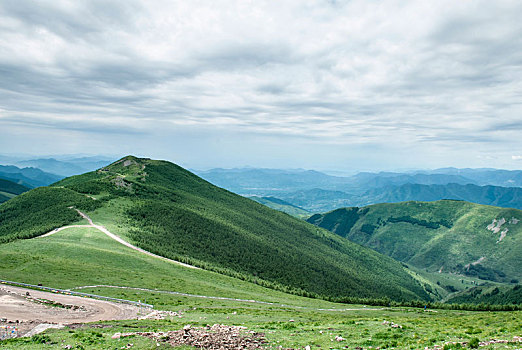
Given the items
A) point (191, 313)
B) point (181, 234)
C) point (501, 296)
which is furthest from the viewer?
point (501, 296)

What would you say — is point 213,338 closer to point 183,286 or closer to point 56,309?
point 56,309

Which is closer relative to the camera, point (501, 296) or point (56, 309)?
point (56, 309)

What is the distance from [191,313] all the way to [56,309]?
64.7 feet

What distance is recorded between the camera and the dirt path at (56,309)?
39.6m

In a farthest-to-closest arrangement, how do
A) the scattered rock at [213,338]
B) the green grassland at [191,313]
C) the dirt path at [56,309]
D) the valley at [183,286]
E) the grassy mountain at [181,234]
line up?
the grassy mountain at [181,234], the dirt path at [56,309], the valley at [183,286], the green grassland at [191,313], the scattered rock at [213,338]

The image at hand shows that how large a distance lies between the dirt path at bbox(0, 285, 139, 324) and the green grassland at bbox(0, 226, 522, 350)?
17.5ft

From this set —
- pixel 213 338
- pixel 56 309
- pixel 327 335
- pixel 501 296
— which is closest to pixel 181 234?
pixel 56 309

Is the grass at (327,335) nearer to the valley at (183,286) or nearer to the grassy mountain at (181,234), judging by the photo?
the valley at (183,286)

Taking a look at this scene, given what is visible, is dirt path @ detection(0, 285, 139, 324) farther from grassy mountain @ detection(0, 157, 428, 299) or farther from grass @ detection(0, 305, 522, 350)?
grassy mountain @ detection(0, 157, 428, 299)

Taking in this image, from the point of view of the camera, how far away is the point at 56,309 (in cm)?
4300

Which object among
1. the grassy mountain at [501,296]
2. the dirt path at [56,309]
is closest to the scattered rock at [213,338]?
the dirt path at [56,309]

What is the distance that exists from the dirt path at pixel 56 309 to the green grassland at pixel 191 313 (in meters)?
5.34

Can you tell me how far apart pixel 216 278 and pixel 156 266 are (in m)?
19.8

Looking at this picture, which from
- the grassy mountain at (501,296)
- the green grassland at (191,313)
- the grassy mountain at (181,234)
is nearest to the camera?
the green grassland at (191,313)
